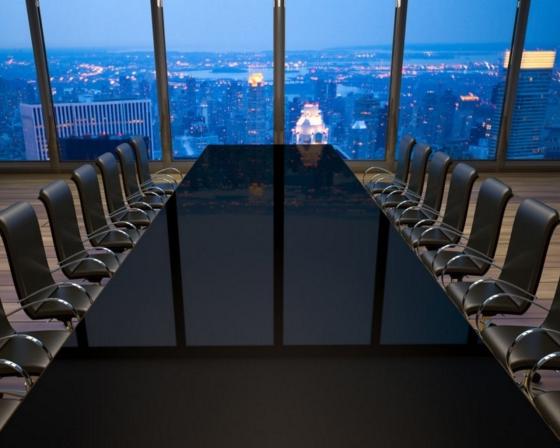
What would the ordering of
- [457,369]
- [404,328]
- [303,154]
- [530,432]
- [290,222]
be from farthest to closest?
[303,154] < [290,222] < [404,328] < [457,369] < [530,432]

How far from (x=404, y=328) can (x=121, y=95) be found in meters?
5.93

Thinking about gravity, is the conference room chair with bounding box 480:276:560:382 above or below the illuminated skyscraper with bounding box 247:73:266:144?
below

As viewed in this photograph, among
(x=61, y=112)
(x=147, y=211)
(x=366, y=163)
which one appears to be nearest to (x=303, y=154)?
(x=147, y=211)

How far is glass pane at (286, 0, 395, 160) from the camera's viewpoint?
6.13 m

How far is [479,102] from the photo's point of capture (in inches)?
256

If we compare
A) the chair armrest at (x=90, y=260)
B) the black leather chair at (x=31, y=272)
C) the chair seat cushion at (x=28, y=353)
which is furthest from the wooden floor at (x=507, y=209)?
the chair seat cushion at (x=28, y=353)

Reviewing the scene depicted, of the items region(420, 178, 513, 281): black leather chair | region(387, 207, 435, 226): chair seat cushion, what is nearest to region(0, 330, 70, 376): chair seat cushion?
region(420, 178, 513, 281): black leather chair

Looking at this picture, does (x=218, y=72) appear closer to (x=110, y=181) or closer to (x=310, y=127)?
(x=310, y=127)

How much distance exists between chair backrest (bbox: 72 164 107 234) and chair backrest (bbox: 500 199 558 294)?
2199 millimetres

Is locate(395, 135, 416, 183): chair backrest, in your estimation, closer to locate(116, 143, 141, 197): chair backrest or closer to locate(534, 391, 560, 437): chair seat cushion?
locate(116, 143, 141, 197): chair backrest

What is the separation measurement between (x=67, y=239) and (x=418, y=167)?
244 cm

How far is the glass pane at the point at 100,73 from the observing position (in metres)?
6.13

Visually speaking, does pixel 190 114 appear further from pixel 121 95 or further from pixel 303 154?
pixel 303 154

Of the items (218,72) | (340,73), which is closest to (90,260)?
(218,72)
